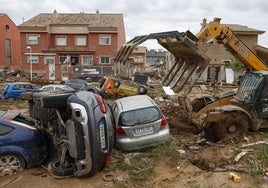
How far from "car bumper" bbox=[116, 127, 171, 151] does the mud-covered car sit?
104cm

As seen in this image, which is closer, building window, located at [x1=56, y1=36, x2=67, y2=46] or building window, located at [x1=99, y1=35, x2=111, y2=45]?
building window, located at [x1=99, y1=35, x2=111, y2=45]

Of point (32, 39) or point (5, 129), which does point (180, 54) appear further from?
point (32, 39)

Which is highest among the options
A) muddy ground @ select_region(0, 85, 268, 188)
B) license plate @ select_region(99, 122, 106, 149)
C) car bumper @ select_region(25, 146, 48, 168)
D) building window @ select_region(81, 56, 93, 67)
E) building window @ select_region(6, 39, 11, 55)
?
building window @ select_region(6, 39, 11, 55)

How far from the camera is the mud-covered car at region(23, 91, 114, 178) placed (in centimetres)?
605

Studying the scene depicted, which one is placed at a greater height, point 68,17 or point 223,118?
point 68,17

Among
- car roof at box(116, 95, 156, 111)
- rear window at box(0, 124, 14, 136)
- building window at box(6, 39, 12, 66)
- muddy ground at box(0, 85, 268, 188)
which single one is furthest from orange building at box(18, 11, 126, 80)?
rear window at box(0, 124, 14, 136)

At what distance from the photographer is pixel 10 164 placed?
21.2ft

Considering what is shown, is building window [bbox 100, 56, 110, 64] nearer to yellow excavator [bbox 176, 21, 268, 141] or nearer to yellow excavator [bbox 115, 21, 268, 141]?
yellow excavator [bbox 115, 21, 268, 141]

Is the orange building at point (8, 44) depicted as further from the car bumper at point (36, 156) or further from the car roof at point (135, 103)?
the car bumper at point (36, 156)

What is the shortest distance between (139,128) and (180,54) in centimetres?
1221

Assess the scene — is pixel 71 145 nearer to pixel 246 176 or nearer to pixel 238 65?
pixel 246 176

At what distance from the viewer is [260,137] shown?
29.6ft

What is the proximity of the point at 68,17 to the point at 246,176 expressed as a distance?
40751 mm

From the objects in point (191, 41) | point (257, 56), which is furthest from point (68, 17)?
point (257, 56)
